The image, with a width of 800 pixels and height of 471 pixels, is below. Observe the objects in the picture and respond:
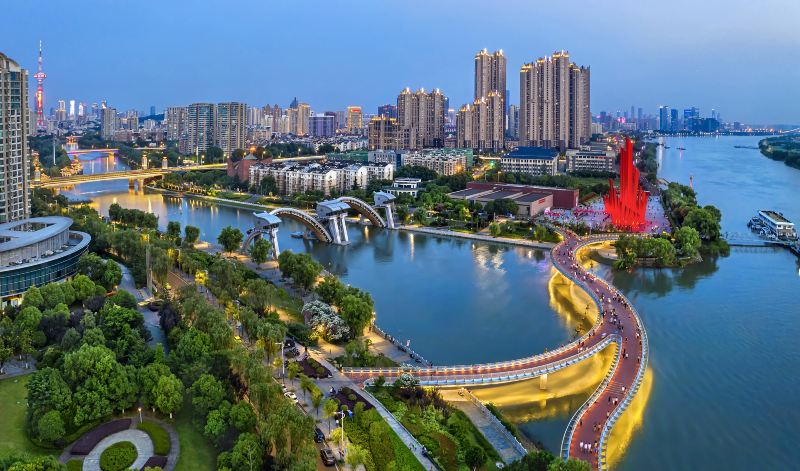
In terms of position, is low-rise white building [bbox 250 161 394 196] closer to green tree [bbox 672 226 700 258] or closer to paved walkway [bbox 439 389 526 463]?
green tree [bbox 672 226 700 258]

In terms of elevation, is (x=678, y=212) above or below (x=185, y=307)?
above

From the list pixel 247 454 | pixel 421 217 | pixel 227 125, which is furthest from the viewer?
pixel 227 125

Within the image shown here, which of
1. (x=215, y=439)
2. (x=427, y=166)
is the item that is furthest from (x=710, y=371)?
(x=427, y=166)

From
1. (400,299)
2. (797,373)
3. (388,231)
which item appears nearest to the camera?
(797,373)

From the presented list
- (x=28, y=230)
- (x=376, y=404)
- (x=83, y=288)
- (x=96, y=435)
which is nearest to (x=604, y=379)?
(x=376, y=404)

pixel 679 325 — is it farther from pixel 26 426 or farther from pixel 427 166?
pixel 427 166

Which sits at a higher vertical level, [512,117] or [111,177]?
[512,117]

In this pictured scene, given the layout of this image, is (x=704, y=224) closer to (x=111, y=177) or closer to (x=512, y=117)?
(x=111, y=177)

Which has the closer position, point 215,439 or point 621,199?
point 215,439
